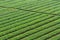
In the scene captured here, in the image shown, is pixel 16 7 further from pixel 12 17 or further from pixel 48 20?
pixel 48 20

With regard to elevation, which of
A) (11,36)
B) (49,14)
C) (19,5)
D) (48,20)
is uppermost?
(19,5)

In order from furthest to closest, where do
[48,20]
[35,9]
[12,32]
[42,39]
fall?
[35,9], [48,20], [12,32], [42,39]

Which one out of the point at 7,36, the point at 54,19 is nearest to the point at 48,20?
the point at 54,19

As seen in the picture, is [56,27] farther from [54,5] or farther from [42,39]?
[54,5]

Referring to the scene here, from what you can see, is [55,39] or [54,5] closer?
[55,39]

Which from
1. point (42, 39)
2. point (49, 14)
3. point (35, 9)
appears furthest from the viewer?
point (35, 9)

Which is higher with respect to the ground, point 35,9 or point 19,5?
point 19,5
